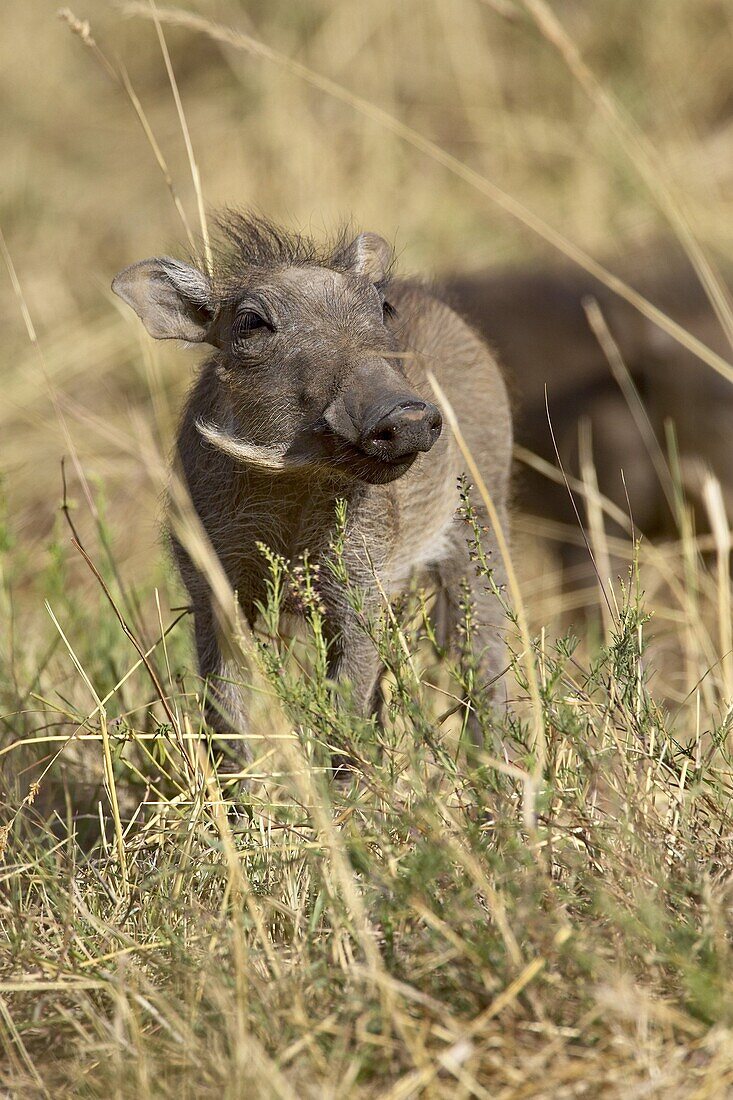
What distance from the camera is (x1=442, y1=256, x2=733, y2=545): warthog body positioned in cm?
566

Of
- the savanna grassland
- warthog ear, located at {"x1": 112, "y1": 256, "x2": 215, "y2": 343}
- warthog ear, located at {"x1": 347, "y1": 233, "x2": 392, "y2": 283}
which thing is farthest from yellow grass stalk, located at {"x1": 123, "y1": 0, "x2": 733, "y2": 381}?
warthog ear, located at {"x1": 112, "y1": 256, "x2": 215, "y2": 343}

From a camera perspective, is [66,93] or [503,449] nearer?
[503,449]

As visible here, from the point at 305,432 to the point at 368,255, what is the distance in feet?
2.05

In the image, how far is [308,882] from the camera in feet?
7.80

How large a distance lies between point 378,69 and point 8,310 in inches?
127

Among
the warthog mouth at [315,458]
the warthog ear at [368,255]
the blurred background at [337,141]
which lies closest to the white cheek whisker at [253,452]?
the warthog mouth at [315,458]

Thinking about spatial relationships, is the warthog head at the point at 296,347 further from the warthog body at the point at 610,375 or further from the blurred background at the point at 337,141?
the blurred background at the point at 337,141

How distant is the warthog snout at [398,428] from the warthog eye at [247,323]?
510mm

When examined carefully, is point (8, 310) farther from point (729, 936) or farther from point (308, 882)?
point (729, 936)

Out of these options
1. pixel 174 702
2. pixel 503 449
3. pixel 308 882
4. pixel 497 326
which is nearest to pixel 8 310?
pixel 497 326

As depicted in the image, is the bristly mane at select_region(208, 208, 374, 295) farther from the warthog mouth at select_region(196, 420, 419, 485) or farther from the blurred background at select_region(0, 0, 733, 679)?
the blurred background at select_region(0, 0, 733, 679)

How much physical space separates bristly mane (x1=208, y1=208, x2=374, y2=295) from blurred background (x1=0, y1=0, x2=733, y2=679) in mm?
3187

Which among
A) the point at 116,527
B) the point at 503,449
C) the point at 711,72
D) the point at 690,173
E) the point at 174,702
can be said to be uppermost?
the point at 711,72

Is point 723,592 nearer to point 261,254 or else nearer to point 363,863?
point 261,254
